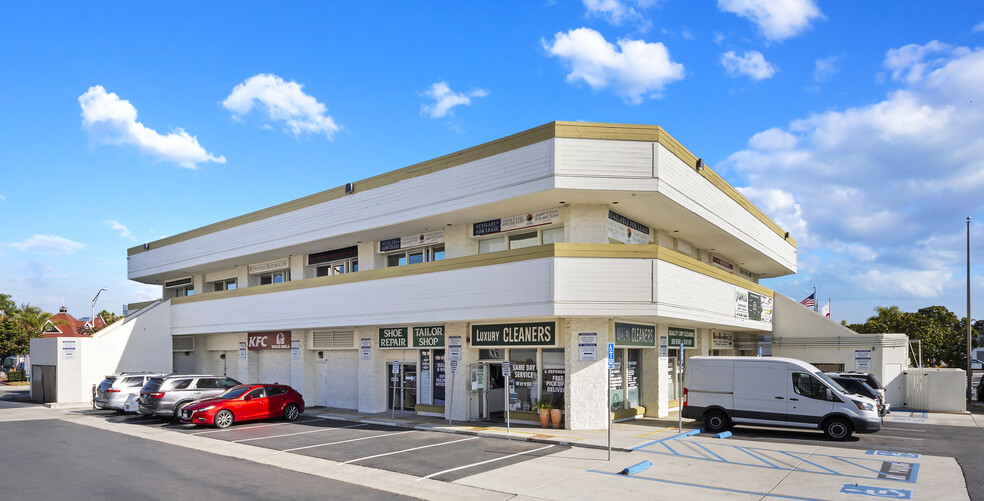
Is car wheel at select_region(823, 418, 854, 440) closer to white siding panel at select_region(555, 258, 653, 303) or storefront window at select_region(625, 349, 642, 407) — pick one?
white siding panel at select_region(555, 258, 653, 303)

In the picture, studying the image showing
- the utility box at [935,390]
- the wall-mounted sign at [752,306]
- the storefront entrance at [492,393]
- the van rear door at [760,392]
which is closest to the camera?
the van rear door at [760,392]

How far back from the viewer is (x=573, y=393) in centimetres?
1967

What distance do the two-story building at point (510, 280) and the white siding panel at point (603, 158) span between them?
42 millimetres

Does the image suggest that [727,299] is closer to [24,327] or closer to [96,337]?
[96,337]

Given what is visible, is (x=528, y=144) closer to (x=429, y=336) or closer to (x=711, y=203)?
(x=711, y=203)

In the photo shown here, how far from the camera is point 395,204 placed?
2341 cm

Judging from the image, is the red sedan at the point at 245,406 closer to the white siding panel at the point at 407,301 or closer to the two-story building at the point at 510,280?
the two-story building at the point at 510,280

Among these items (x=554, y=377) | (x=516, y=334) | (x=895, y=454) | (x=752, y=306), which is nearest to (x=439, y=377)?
(x=516, y=334)

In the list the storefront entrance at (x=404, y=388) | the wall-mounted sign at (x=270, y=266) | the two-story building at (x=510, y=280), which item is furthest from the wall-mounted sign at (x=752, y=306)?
the wall-mounted sign at (x=270, y=266)

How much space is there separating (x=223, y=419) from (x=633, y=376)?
1412cm

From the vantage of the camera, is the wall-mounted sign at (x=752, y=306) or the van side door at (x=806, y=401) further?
the wall-mounted sign at (x=752, y=306)

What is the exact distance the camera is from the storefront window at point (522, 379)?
21234 millimetres

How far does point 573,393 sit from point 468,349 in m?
4.35

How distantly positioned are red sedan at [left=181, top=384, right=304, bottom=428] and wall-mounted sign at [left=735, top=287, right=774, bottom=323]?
17641 mm
